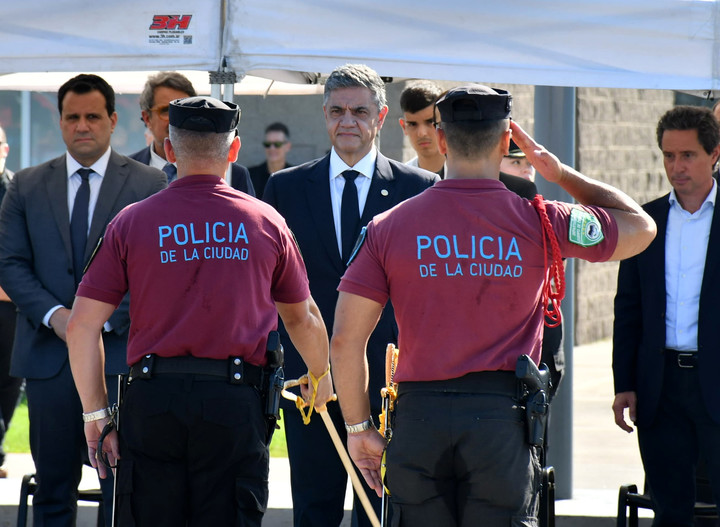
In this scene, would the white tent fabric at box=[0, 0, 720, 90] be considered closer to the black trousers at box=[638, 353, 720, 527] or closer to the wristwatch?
the black trousers at box=[638, 353, 720, 527]

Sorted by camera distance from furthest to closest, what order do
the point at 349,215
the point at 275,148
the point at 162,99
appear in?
the point at 275,148 → the point at 162,99 → the point at 349,215

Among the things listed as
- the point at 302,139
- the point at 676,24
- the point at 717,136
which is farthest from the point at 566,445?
the point at 302,139

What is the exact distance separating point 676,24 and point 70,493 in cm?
310

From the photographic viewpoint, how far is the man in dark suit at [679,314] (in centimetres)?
445

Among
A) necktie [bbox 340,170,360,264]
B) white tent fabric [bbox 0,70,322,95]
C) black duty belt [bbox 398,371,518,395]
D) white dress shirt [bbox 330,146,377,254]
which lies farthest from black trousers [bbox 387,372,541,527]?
white tent fabric [bbox 0,70,322,95]

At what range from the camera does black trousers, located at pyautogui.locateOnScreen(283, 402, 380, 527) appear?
4289 mm

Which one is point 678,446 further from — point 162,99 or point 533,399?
point 162,99

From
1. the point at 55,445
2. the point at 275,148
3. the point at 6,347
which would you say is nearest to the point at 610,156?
the point at 275,148

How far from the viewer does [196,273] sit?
3459mm

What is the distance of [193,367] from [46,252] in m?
1.51

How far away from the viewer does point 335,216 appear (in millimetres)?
4414

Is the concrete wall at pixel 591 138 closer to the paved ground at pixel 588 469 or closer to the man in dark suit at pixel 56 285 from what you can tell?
the paved ground at pixel 588 469

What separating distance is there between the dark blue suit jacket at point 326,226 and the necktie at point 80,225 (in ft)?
2.89

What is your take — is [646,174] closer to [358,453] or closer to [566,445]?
[566,445]
